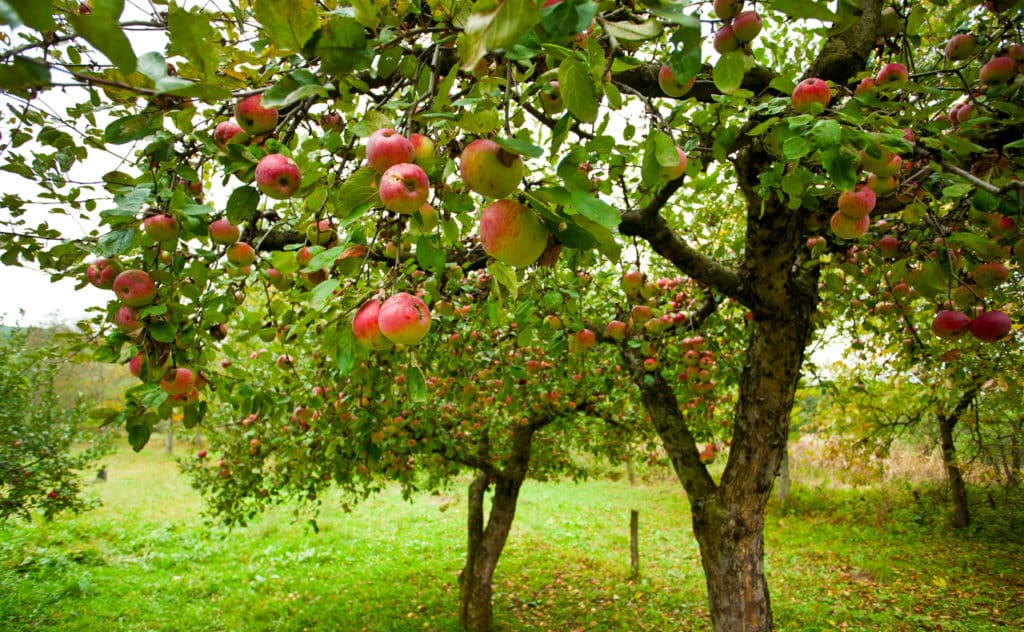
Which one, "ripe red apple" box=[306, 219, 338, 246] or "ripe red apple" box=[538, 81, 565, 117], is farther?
"ripe red apple" box=[306, 219, 338, 246]

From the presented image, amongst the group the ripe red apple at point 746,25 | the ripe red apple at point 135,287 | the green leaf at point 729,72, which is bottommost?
the ripe red apple at point 135,287

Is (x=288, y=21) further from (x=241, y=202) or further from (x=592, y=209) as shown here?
(x=592, y=209)

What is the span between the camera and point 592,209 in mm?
832

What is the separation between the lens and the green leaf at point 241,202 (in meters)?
1.15

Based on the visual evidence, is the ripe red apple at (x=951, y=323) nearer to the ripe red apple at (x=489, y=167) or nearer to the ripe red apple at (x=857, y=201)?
the ripe red apple at (x=857, y=201)

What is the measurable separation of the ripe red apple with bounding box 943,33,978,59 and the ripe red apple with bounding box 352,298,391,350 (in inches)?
96.4

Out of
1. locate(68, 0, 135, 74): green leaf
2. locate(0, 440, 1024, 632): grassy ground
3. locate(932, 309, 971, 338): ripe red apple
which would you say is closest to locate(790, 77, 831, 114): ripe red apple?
locate(932, 309, 971, 338): ripe red apple

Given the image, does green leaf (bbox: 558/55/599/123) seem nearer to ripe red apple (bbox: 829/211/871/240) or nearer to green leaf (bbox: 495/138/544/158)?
green leaf (bbox: 495/138/544/158)

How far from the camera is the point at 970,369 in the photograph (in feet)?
12.7

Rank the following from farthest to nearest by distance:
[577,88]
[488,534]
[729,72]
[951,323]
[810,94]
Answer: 1. [488,534]
2. [951,323]
3. [810,94]
4. [729,72]
5. [577,88]

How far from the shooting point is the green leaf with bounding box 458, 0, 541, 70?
0.58m

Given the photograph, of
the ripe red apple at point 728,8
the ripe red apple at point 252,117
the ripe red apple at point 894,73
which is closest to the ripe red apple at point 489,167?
the ripe red apple at point 252,117

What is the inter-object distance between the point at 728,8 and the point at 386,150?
117 cm

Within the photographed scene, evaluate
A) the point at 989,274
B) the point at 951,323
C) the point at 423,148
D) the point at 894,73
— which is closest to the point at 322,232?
the point at 423,148
